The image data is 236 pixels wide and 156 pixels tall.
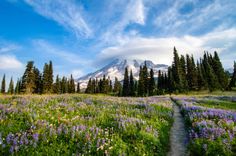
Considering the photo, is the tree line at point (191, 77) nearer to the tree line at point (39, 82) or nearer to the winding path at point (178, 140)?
the tree line at point (39, 82)

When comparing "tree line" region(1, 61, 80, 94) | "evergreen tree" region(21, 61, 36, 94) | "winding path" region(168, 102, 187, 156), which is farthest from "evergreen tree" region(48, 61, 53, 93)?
"winding path" region(168, 102, 187, 156)

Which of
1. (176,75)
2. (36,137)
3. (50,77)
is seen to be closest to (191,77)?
(176,75)

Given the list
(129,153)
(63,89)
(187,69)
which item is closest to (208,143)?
(129,153)

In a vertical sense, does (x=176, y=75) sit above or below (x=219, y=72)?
below

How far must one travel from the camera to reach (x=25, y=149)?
590 centimetres

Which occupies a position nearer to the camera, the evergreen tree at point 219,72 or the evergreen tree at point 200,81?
the evergreen tree at point 200,81

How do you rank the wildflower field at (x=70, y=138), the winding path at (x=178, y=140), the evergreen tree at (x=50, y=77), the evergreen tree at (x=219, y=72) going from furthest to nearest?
the evergreen tree at (x=50, y=77) → the evergreen tree at (x=219, y=72) → the winding path at (x=178, y=140) → the wildflower field at (x=70, y=138)

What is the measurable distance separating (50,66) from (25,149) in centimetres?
10078

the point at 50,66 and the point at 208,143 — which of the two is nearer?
the point at 208,143

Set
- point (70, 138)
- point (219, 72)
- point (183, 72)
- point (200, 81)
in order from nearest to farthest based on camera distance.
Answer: point (70, 138)
point (200, 81)
point (219, 72)
point (183, 72)

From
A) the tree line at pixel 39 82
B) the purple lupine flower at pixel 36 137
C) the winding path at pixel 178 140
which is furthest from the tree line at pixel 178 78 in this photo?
the purple lupine flower at pixel 36 137

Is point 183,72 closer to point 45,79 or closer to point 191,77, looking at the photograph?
point 191,77

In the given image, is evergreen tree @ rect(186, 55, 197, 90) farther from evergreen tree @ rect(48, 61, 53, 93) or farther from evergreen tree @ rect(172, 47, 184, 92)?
evergreen tree @ rect(48, 61, 53, 93)

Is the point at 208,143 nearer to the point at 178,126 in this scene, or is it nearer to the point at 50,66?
the point at 178,126
